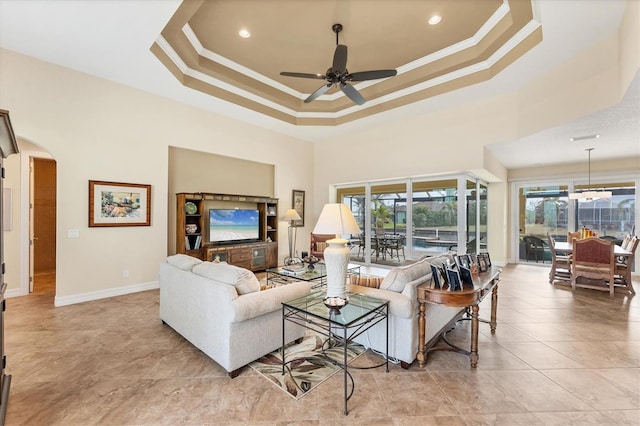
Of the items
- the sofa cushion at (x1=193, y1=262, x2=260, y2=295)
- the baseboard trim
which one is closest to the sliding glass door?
the sofa cushion at (x1=193, y1=262, x2=260, y2=295)

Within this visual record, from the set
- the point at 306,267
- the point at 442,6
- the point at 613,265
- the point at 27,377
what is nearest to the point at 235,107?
the point at 306,267

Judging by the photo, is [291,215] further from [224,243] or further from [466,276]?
[466,276]

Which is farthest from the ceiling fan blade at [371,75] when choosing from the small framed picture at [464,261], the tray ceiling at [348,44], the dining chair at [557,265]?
the dining chair at [557,265]

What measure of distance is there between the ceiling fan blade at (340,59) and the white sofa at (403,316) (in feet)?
8.64

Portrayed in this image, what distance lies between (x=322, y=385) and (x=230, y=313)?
0.94m

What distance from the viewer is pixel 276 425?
1798mm

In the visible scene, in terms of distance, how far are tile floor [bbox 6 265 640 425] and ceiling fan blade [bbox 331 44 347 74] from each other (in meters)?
3.40

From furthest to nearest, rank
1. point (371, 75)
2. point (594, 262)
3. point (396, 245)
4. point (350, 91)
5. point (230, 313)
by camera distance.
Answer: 1. point (396, 245)
2. point (594, 262)
3. point (350, 91)
4. point (371, 75)
5. point (230, 313)

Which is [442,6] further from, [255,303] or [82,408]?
[82,408]

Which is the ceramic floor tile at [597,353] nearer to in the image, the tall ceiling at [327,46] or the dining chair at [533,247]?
the tall ceiling at [327,46]

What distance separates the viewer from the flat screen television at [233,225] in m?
5.61

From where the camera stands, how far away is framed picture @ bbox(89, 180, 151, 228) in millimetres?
4328

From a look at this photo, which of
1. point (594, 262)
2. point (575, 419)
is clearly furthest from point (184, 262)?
point (594, 262)

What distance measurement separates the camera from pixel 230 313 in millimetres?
2240
